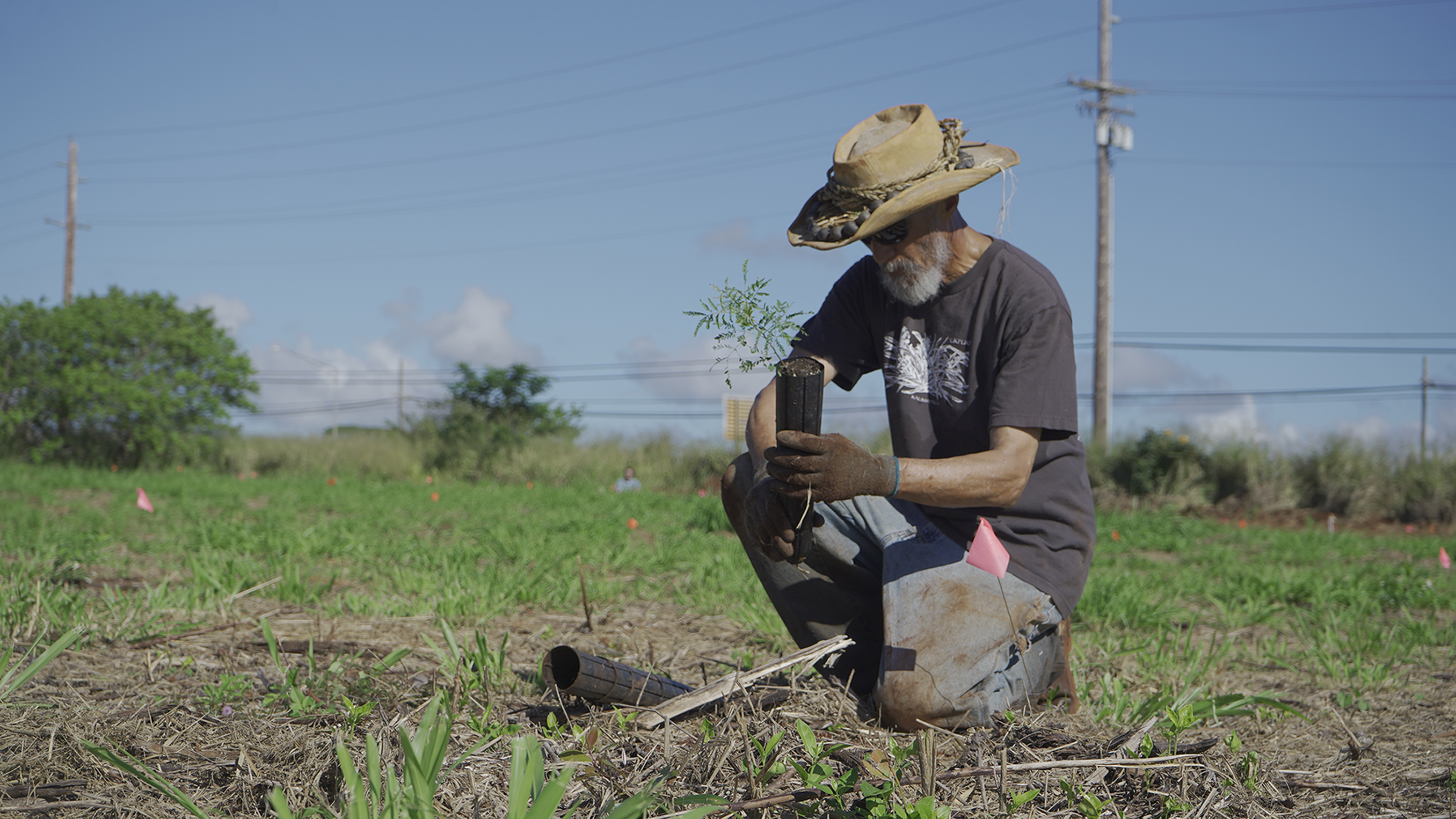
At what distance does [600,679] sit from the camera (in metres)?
2.45

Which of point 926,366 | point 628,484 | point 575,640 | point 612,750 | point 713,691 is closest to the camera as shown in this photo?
point 612,750

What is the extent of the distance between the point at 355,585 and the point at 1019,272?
368 centimetres

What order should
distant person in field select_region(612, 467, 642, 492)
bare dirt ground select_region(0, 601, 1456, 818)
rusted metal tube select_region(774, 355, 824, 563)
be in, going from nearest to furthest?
bare dirt ground select_region(0, 601, 1456, 818), rusted metal tube select_region(774, 355, 824, 563), distant person in field select_region(612, 467, 642, 492)

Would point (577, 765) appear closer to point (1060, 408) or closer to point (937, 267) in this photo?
point (1060, 408)

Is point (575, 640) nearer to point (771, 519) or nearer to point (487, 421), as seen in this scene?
point (771, 519)

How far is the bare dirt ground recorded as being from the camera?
2.01m

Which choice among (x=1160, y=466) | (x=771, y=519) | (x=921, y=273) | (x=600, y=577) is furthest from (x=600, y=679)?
(x=1160, y=466)

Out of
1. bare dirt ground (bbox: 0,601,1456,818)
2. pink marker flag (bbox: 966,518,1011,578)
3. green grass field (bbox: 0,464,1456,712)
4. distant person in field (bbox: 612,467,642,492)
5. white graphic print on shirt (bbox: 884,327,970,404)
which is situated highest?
white graphic print on shirt (bbox: 884,327,970,404)

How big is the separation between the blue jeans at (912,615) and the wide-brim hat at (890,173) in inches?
30.6

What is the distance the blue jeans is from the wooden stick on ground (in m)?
0.24

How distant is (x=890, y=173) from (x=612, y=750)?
5.64ft

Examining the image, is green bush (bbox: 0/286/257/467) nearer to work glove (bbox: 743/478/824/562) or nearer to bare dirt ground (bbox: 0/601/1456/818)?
bare dirt ground (bbox: 0/601/1456/818)

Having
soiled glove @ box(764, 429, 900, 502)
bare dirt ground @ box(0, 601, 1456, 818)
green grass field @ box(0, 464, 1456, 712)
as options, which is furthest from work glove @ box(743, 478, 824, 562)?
green grass field @ box(0, 464, 1456, 712)

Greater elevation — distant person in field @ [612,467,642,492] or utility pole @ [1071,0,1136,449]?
utility pole @ [1071,0,1136,449]
